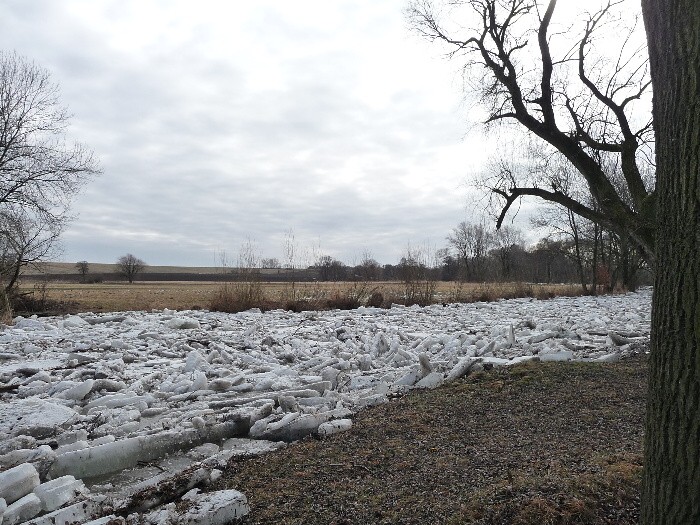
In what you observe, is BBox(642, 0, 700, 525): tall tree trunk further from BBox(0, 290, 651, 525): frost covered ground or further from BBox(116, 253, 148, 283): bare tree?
BBox(116, 253, 148, 283): bare tree

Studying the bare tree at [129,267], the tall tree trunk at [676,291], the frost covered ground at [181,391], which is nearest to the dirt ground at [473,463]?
the frost covered ground at [181,391]

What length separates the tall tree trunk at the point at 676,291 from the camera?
1343mm

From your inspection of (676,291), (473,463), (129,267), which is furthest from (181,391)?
(129,267)

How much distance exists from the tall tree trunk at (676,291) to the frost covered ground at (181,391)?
5.41 feet

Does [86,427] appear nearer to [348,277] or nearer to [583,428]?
[583,428]

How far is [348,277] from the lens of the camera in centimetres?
1562

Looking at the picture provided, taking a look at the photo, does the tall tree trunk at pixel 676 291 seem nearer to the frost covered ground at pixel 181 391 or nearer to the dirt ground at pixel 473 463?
the dirt ground at pixel 473 463

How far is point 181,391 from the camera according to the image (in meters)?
4.71

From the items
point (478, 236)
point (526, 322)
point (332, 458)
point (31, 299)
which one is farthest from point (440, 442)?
point (478, 236)

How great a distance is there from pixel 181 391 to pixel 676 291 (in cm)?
441

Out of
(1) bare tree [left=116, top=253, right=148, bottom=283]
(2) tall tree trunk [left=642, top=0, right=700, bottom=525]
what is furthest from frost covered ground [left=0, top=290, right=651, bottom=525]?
(1) bare tree [left=116, top=253, right=148, bottom=283]

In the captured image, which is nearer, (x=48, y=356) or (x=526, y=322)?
(x=48, y=356)

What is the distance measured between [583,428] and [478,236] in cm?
5099

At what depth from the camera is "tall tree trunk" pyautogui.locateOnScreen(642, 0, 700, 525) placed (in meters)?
1.34
